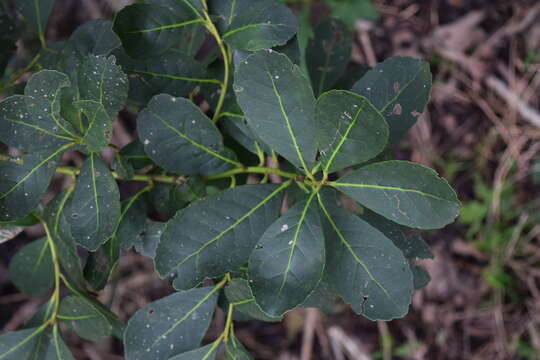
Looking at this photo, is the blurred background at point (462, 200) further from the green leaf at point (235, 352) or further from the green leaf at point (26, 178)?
the green leaf at point (26, 178)

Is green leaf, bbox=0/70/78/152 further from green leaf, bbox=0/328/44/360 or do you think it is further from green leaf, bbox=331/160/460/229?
green leaf, bbox=331/160/460/229

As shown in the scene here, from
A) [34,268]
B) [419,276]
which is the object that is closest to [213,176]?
[419,276]

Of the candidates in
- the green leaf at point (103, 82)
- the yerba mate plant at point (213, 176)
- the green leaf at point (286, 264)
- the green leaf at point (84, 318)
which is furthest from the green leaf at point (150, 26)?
the green leaf at point (84, 318)

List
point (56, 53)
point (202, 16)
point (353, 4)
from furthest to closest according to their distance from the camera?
point (353, 4) < point (56, 53) < point (202, 16)

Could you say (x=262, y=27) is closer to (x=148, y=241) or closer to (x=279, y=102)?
(x=279, y=102)

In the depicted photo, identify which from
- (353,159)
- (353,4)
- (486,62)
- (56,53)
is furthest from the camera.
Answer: (486,62)

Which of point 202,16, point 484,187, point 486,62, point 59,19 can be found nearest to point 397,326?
point 484,187

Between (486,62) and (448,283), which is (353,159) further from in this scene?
(486,62)

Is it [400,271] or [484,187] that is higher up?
[400,271]
